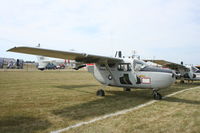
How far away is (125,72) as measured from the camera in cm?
949

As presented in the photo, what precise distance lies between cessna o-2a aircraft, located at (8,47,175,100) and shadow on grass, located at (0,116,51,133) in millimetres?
2936

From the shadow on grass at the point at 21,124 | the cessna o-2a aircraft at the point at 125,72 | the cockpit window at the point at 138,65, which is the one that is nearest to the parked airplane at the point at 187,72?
the cessna o-2a aircraft at the point at 125,72

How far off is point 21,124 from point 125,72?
614 centimetres

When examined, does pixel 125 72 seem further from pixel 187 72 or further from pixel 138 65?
pixel 187 72

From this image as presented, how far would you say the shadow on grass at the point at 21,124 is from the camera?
14.2 feet

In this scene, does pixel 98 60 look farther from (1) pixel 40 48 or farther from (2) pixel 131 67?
(1) pixel 40 48

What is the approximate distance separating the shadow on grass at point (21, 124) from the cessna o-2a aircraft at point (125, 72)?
294 centimetres

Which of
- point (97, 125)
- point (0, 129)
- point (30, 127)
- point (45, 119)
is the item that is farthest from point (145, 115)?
point (0, 129)

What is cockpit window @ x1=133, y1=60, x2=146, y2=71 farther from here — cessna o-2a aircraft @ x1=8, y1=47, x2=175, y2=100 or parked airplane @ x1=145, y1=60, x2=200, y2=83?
parked airplane @ x1=145, y1=60, x2=200, y2=83

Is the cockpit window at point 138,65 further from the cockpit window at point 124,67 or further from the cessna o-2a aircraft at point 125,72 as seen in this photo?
the cockpit window at point 124,67

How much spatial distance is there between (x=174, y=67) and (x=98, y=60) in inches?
569

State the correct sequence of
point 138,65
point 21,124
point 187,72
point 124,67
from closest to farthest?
point 21,124, point 138,65, point 124,67, point 187,72

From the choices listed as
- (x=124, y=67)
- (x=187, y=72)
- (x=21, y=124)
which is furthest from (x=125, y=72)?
(x=187, y=72)

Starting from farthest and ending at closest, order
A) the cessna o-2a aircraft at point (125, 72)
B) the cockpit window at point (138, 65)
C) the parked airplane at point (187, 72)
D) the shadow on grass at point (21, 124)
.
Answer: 1. the parked airplane at point (187, 72)
2. the cockpit window at point (138, 65)
3. the cessna o-2a aircraft at point (125, 72)
4. the shadow on grass at point (21, 124)
